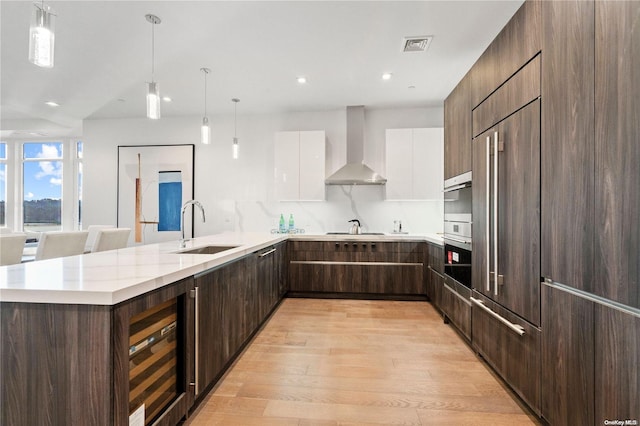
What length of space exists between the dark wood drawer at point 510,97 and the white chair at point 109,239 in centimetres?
362

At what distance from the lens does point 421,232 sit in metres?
4.68

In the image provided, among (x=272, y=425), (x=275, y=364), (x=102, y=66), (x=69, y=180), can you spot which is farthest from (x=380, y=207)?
(x=69, y=180)

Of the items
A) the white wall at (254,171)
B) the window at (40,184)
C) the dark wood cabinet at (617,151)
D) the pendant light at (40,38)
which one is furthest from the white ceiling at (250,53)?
the window at (40,184)

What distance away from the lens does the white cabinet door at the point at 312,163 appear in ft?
14.8

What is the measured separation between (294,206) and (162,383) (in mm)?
3577

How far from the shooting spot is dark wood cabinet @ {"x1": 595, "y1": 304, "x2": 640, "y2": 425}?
108 cm

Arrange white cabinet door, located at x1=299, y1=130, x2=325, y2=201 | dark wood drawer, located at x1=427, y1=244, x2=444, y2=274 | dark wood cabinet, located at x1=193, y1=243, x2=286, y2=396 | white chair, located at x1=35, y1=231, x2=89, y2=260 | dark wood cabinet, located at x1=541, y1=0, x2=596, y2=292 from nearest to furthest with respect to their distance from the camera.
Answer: dark wood cabinet, located at x1=541, y1=0, x2=596, y2=292, dark wood cabinet, located at x1=193, y1=243, x2=286, y2=396, white chair, located at x1=35, y1=231, x2=89, y2=260, dark wood drawer, located at x1=427, y1=244, x2=444, y2=274, white cabinet door, located at x1=299, y1=130, x2=325, y2=201

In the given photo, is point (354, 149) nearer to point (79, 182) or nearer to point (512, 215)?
point (512, 215)

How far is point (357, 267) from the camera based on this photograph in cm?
409

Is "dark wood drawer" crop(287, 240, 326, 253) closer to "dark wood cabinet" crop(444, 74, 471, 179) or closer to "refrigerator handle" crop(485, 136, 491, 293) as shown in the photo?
"dark wood cabinet" crop(444, 74, 471, 179)

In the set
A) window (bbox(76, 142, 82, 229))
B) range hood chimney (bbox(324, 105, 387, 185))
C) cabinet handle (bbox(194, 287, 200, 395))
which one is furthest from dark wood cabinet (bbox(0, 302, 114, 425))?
window (bbox(76, 142, 82, 229))

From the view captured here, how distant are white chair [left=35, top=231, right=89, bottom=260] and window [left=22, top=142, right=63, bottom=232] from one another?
4170mm

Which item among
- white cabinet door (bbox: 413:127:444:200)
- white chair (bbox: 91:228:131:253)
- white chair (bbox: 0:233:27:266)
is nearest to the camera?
white chair (bbox: 0:233:27:266)

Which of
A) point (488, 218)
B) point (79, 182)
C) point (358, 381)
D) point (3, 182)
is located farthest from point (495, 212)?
point (3, 182)
